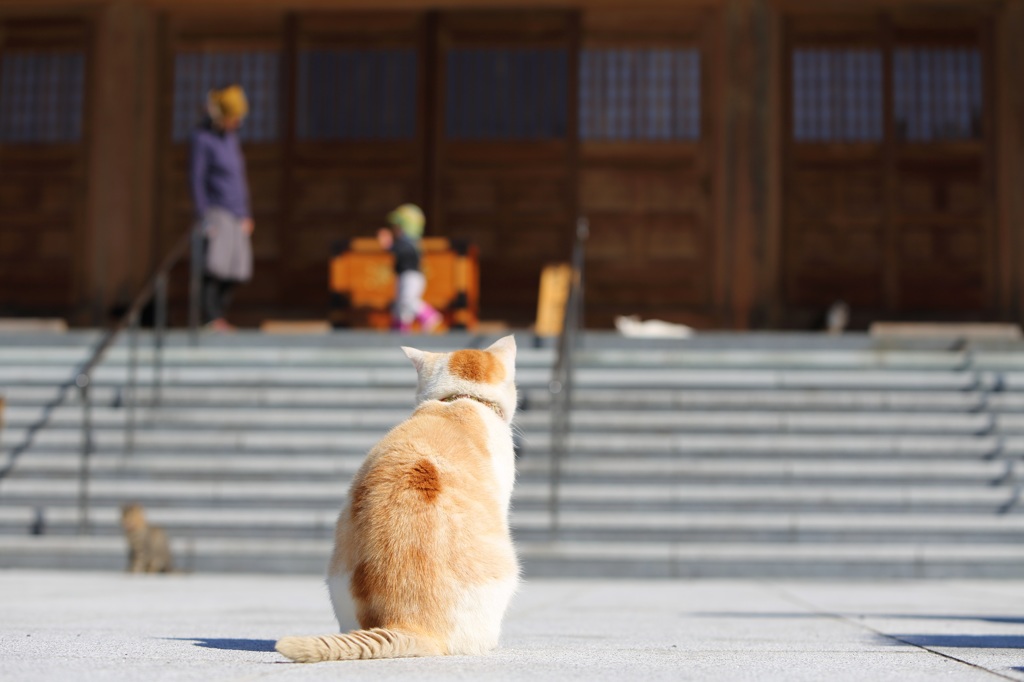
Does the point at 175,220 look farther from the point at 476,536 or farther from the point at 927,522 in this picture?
the point at 476,536

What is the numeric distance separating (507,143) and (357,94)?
192 cm

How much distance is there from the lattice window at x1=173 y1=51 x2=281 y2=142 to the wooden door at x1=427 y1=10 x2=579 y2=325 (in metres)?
2.10

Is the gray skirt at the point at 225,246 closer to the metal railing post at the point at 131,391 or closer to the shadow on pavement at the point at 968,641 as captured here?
the metal railing post at the point at 131,391

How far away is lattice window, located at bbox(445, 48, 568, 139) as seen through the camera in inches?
666

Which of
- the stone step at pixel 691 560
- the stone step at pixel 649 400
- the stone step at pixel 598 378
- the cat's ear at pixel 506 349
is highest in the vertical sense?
the cat's ear at pixel 506 349

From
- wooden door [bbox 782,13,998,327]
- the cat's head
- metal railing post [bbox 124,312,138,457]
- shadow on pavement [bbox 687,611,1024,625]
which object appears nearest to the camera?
the cat's head

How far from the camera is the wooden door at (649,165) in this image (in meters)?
16.4

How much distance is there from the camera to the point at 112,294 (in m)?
16.4

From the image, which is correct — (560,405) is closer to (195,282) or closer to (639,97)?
(195,282)

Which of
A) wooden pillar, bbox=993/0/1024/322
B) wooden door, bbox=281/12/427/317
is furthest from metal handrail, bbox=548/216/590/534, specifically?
wooden pillar, bbox=993/0/1024/322

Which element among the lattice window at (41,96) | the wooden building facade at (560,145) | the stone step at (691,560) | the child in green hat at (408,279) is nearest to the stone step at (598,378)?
the child in green hat at (408,279)

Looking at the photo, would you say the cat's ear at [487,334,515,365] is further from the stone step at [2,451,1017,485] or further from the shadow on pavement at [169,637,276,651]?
the stone step at [2,451,1017,485]

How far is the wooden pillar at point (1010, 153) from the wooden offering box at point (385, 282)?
6.11 metres

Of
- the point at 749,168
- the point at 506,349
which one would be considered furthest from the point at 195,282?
the point at 506,349
